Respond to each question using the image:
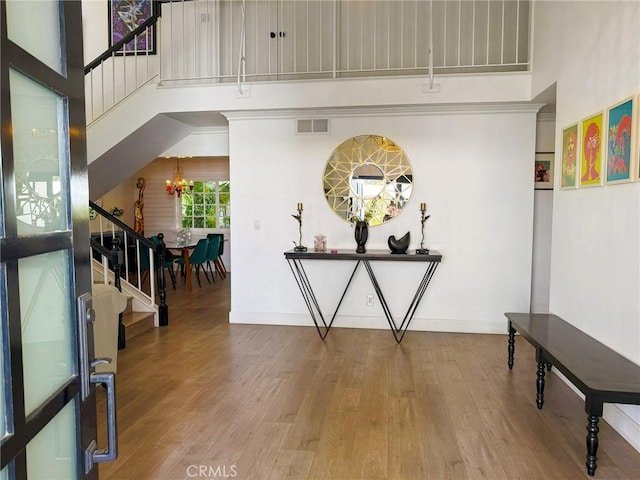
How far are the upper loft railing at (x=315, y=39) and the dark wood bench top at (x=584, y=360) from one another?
3332 millimetres

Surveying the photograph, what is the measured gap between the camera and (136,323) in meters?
5.15

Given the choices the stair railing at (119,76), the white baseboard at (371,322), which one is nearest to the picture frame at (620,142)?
the white baseboard at (371,322)

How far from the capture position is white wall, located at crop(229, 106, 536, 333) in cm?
495

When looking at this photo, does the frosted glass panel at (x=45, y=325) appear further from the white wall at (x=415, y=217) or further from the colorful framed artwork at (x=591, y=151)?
the white wall at (x=415, y=217)

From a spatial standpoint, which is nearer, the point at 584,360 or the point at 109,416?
the point at 109,416

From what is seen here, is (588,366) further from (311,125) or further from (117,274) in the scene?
(117,274)

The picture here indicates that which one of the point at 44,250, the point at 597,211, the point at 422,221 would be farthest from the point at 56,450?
the point at 422,221

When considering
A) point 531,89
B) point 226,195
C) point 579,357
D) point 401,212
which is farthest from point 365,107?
point 226,195

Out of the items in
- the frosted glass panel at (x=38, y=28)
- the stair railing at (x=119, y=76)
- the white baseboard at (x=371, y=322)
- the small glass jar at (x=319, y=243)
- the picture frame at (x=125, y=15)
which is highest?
the picture frame at (x=125, y=15)

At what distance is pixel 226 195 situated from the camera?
976 cm

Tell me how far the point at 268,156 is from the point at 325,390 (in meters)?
2.87

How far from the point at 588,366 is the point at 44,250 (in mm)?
2726

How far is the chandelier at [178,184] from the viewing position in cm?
947

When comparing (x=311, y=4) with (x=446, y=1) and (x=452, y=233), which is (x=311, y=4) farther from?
(x=452, y=233)
